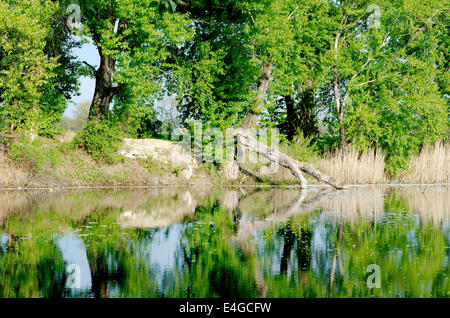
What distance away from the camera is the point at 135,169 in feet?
81.1

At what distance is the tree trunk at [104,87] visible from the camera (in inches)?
1016

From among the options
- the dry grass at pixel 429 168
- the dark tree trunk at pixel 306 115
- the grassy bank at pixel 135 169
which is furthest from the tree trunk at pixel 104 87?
the dry grass at pixel 429 168

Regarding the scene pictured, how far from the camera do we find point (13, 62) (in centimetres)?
2183

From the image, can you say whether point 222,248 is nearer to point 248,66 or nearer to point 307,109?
point 248,66

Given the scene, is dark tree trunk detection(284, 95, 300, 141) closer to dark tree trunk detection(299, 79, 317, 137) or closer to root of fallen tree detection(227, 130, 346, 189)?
dark tree trunk detection(299, 79, 317, 137)

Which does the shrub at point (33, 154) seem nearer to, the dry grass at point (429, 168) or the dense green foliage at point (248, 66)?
the dense green foliage at point (248, 66)

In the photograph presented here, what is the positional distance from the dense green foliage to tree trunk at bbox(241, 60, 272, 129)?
3.3 inches

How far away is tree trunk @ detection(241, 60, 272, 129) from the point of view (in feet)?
89.5

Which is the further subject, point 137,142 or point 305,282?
point 137,142

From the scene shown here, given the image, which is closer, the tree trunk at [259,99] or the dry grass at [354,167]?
the dry grass at [354,167]

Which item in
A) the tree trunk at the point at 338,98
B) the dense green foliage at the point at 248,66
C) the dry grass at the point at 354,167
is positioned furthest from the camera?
the tree trunk at the point at 338,98
